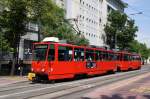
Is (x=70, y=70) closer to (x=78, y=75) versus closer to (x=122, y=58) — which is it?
(x=78, y=75)

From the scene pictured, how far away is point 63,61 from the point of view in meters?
29.1

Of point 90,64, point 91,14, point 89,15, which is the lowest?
point 90,64

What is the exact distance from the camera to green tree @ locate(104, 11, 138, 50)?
94375mm

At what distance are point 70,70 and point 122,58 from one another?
1991cm

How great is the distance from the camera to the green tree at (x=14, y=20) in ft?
110

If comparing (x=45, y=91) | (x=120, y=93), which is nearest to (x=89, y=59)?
(x=45, y=91)

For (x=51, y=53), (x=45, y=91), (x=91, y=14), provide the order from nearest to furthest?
1. (x=45, y=91)
2. (x=51, y=53)
3. (x=91, y=14)

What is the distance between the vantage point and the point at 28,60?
169ft

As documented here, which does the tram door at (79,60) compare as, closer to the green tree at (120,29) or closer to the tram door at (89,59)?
the tram door at (89,59)

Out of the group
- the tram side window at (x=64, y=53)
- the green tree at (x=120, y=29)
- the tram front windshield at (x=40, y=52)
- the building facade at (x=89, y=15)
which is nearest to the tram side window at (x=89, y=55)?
the tram side window at (x=64, y=53)

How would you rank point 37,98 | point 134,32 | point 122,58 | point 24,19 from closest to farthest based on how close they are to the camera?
point 37,98 < point 24,19 < point 122,58 < point 134,32

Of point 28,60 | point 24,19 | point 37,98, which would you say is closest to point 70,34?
point 28,60

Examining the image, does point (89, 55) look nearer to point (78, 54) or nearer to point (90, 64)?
point (90, 64)

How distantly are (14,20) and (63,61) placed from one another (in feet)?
24.3
